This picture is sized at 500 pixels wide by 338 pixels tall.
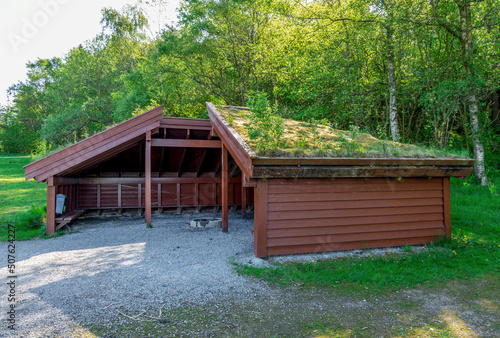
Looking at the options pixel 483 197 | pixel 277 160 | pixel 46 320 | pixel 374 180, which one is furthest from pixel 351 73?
pixel 46 320

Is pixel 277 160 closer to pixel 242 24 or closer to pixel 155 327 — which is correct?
pixel 155 327

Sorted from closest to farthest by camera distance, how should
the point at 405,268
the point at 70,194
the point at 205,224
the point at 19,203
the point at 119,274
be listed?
the point at 119,274 → the point at 405,268 → the point at 205,224 → the point at 70,194 → the point at 19,203

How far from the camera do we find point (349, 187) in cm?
619

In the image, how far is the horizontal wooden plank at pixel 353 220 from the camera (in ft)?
19.0

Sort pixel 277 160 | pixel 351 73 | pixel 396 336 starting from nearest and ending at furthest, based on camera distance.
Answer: pixel 396 336, pixel 277 160, pixel 351 73

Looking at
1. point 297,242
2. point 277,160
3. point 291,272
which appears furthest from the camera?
point 297,242

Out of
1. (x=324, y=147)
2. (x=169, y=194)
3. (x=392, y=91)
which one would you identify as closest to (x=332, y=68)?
(x=392, y=91)

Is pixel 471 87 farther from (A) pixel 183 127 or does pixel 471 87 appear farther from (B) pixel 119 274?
Result: (B) pixel 119 274

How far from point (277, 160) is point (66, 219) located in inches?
269

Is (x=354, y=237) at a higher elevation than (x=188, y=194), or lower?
lower

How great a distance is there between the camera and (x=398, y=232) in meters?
6.52

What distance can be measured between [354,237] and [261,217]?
215cm

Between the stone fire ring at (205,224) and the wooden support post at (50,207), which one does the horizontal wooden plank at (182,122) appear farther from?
the wooden support post at (50,207)

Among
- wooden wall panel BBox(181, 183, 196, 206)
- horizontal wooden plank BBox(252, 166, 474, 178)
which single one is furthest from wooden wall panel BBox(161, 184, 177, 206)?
horizontal wooden plank BBox(252, 166, 474, 178)
